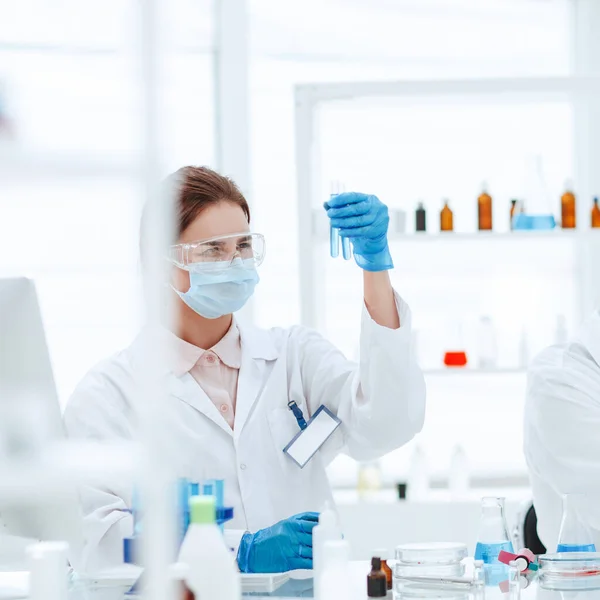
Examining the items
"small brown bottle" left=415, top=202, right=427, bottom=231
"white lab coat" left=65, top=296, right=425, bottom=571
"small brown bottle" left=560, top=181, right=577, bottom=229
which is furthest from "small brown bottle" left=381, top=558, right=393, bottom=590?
"small brown bottle" left=560, top=181, right=577, bottom=229

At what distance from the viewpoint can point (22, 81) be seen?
0.97 m

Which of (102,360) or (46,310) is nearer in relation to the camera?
(46,310)

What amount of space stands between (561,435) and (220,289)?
32.1 inches

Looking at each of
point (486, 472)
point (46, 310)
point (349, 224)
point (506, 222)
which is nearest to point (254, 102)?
point (506, 222)

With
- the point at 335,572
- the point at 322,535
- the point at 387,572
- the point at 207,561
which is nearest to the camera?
the point at 207,561

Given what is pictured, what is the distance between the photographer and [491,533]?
1.63 metres

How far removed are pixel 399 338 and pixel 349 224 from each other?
0.27m

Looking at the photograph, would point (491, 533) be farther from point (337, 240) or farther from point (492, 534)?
point (337, 240)

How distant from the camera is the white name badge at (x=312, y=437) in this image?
194cm

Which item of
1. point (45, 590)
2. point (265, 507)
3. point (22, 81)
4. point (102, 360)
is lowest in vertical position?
point (265, 507)

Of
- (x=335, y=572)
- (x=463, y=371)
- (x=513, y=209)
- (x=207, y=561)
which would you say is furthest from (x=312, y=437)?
(x=513, y=209)

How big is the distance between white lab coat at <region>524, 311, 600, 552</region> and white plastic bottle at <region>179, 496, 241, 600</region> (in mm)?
1122

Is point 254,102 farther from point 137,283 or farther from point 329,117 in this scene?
point 137,283

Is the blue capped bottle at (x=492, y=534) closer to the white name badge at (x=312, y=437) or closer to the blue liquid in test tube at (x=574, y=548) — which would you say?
the blue liquid in test tube at (x=574, y=548)
